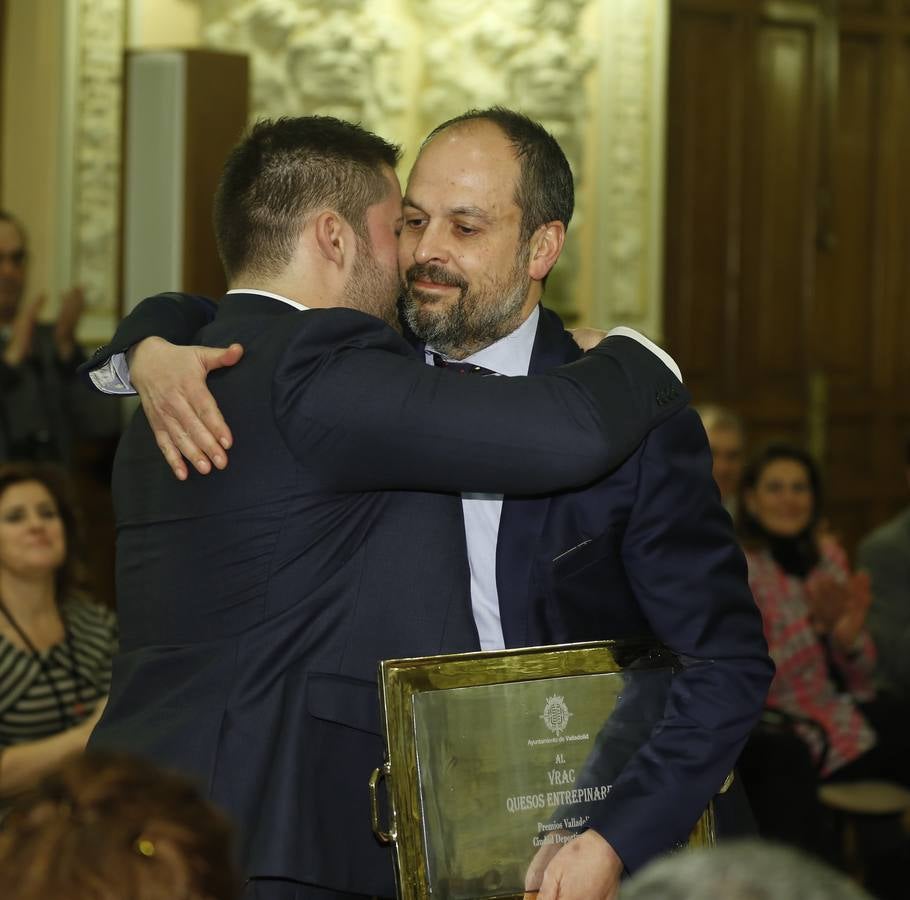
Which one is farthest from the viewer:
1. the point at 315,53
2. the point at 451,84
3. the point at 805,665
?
the point at 451,84

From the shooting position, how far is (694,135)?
7410mm

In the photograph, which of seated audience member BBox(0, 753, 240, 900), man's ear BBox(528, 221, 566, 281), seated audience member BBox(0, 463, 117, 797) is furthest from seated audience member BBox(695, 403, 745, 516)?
seated audience member BBox(0, 753, 240, 900)

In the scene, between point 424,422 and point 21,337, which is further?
point 21,337

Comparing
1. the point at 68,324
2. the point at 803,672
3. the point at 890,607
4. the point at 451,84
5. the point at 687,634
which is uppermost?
the point at 451,84

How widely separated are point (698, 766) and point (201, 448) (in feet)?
2.36

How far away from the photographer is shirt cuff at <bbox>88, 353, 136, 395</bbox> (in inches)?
86.5

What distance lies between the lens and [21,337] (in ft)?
16.4

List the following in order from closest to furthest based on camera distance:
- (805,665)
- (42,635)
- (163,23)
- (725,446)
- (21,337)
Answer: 1. (42,635)
2. (805,665)
3. (21,337)
4. (725,446)
5. (163,23)

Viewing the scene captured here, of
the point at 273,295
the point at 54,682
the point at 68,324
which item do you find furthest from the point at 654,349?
the point at 68,324

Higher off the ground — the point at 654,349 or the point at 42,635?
Answer: the point at 654,349

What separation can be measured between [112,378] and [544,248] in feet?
2.14

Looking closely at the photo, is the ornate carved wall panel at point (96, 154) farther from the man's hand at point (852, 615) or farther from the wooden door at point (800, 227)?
the man's hand at point (852, 615)

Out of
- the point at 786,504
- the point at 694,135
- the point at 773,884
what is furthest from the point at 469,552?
the point at 694,135

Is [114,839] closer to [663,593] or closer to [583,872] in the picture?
[583,872]
